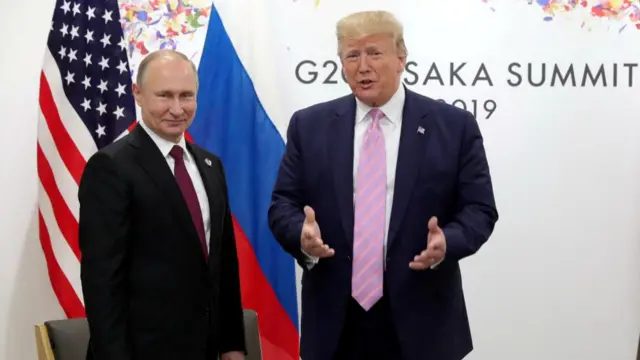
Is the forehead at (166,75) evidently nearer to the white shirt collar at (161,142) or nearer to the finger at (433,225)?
the white shirt collar at (161,142)

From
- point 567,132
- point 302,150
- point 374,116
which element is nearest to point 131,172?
point 302,150

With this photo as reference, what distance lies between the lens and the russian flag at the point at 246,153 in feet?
10.8

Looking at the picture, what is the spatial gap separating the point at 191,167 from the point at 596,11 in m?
2.17

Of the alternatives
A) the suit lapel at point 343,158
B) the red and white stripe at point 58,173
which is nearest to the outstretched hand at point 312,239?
the suit lapel at point 343,158

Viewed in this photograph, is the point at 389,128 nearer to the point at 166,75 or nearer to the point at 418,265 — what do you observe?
the point at 418,265

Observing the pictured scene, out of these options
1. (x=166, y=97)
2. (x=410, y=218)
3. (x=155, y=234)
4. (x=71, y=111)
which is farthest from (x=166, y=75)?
(x=71, y=111)

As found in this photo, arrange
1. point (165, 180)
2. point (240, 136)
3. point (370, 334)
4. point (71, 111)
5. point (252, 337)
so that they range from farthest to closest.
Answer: point (240, 136), point (71, 111), point (252, 337), point (370, 334), point (165, 180)

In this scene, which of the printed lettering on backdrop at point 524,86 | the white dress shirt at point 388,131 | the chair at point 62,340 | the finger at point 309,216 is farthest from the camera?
the printed lettering on backdrop at point 524,86

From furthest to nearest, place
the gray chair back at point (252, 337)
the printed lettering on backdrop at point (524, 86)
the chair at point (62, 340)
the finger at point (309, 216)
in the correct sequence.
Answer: the printed lettering on backdrop at point (524, 86)
the gray chair back at point (252, 337)
the chair at point (62, 340)
the finger at point (309, 216)

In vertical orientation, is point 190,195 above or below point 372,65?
below

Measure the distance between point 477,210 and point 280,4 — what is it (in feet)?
5.41

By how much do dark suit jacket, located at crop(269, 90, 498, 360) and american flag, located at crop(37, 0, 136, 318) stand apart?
1.21 metres

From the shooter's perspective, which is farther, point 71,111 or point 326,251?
point 71,111

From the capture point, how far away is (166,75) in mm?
2219
